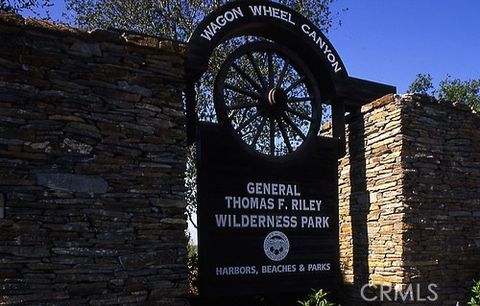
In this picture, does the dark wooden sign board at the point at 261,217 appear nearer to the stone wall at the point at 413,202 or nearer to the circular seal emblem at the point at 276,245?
the circular seal emblem at the point at 276,245

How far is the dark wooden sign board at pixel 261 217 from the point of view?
7543mm

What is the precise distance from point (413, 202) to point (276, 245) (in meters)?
2.38

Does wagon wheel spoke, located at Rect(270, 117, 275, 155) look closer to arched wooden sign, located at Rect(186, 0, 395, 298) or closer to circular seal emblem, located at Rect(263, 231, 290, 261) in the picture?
arched wooden sign, located at Rect(186, 0, 395, 298)

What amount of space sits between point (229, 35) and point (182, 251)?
11.3ft

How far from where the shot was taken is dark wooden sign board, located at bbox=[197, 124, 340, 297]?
754 cm

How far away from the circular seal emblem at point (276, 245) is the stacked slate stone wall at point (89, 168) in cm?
168

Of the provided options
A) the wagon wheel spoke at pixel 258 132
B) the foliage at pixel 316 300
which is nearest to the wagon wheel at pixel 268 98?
the wagon wheel spoke at pixel 258 132

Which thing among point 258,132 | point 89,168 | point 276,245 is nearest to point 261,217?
point 276,245

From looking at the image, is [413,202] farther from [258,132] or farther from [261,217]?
[258,132]

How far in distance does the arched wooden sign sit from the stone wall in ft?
2.46

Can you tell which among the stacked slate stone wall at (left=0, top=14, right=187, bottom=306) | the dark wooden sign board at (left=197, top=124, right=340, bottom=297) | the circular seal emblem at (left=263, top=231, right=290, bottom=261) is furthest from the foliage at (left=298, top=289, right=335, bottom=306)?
the stacked slate stone wall at (left=0, top=14, right=187, bottom=306)

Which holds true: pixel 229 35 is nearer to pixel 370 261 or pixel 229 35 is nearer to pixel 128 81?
pixel 128 81

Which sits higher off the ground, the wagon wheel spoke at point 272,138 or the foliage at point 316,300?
the wagon wheel spoke at point 272,138

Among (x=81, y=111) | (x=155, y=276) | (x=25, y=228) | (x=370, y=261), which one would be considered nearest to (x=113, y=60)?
(x=81, y=111)
